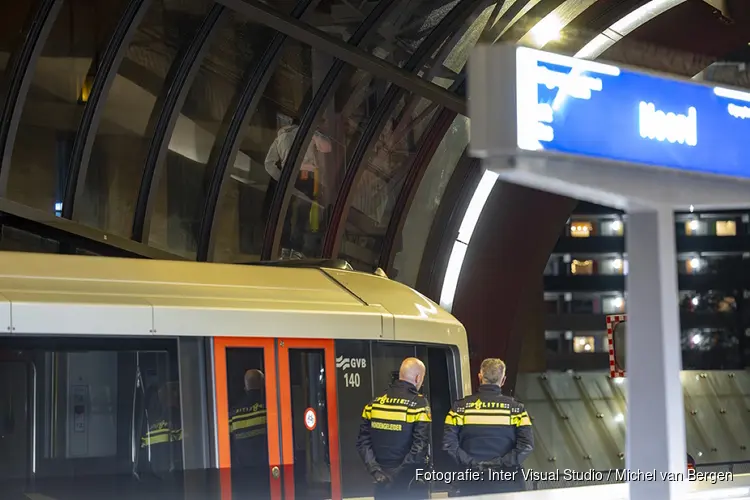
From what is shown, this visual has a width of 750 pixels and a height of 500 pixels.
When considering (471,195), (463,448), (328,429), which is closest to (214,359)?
(328,429)

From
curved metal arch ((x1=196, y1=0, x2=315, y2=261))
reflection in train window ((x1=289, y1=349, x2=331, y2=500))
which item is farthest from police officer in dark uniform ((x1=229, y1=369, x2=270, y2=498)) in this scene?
curved metal arch ((x1=196, y1=0, x2=315, y2=261))

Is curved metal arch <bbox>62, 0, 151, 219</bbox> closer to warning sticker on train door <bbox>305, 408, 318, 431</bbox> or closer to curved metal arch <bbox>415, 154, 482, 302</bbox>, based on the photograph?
warning sticker on train door <bbox>305, 408, 318, 431</bbox>

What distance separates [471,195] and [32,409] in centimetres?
1283

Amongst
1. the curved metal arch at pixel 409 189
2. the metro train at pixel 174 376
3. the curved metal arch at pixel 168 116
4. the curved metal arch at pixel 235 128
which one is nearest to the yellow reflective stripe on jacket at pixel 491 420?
the metro train at pixel 174 376

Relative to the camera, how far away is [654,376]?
477 centimetres

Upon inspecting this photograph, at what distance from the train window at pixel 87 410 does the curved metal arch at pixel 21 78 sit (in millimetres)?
4101

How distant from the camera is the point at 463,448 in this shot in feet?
28.5

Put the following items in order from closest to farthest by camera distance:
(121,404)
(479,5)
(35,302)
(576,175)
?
(576,175)
(35,302)
(121,404)
(479,5)

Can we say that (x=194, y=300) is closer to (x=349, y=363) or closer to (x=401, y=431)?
(x=349, y=363)

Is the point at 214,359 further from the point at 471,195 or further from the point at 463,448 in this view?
the point at 471,195

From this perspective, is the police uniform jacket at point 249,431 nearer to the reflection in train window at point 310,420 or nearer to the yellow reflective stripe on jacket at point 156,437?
the reflection in train window at point 310,420

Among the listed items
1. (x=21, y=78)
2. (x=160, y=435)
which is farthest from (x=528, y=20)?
(x=160, y=435)

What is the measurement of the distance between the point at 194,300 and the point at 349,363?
1602 mm

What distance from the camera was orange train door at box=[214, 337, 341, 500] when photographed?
8961mm
